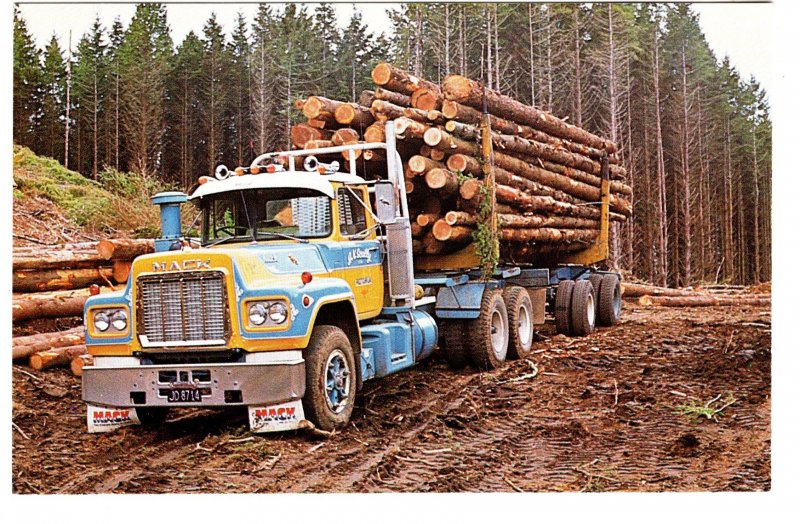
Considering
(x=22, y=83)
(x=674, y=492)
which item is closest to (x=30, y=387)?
(x=22, y=83)

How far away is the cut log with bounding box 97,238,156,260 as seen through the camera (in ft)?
35.2

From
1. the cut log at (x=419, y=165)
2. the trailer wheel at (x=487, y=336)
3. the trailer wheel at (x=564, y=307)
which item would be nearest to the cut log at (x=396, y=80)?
the cut log at (x=419, y=165)

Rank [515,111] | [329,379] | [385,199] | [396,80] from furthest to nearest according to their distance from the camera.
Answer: [515,111] → [396,80] → [385,199] → [329,379]

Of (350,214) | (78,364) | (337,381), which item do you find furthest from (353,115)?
(78,364)

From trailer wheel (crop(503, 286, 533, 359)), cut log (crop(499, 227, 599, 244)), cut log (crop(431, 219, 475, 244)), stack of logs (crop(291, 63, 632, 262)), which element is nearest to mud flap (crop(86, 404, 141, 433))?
stack of logs (crop(291, 63, 632, 262))

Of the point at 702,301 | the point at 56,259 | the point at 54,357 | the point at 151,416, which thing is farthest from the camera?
the point at 702,301

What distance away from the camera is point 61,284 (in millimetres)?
10508

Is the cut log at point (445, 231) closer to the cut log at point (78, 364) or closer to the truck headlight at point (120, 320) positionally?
the cut log at point (78, 364)

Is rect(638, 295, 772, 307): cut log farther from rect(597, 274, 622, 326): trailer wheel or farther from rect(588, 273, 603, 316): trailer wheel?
rect(588, 273, 603, 316): trailer wheel

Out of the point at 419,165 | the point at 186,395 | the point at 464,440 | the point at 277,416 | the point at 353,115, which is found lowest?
the point at 464,440

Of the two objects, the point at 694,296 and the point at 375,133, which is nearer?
the point at 375,133

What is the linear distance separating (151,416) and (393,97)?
5153 millimetres

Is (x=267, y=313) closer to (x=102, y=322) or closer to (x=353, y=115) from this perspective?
(x=102, y=322)
